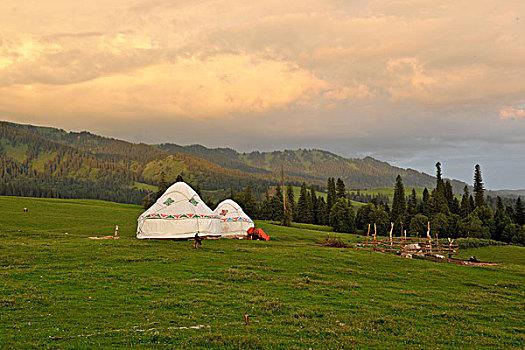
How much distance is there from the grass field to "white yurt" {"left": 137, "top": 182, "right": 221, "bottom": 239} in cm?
652

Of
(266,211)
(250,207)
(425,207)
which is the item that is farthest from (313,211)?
(425,207)

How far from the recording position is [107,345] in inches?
353

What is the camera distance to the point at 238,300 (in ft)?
→ 46.1

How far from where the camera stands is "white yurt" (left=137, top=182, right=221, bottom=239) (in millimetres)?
33688

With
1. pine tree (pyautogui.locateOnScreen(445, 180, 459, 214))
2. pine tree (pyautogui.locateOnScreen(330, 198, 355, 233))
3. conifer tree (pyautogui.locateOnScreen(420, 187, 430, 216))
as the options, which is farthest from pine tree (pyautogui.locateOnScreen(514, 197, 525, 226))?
pine tree (pyautogui.locateOnScreen(330, 198, 355, 233))

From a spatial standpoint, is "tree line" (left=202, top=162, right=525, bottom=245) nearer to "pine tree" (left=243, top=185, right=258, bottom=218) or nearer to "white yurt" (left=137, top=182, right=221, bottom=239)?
"pine tree" (left=243, top=185, right=258, bottom=218)

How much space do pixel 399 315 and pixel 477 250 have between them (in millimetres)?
47544

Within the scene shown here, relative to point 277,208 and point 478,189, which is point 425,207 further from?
point 277,208

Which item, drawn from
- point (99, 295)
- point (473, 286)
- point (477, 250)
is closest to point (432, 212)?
point (477, 250)

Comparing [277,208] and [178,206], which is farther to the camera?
[277,208]

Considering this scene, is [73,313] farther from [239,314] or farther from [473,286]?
[473,286]

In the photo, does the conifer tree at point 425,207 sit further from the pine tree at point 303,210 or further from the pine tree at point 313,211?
the pine tree at point 303,210

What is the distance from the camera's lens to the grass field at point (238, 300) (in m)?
9.99

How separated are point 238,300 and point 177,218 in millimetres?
21111
